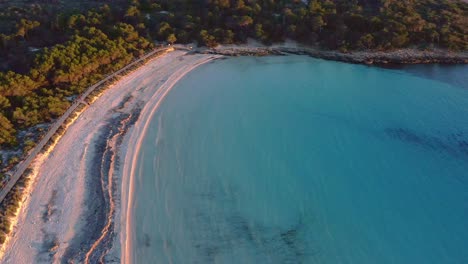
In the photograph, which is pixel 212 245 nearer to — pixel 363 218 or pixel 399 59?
pixel 363 218

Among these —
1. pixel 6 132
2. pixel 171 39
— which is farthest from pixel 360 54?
pixel 6 132

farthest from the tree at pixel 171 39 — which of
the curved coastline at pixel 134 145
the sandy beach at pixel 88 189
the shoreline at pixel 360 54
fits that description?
the sandy beach at pixel 88 189

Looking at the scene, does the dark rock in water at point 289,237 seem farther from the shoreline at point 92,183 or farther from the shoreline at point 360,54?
the shoreline at point 360,54

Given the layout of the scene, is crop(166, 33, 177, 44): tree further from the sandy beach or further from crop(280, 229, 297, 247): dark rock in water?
crop(280, 229, 297, 247): dark rock in water

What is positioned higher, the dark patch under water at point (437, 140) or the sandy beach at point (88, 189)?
the sandy beach at point (88, 189)

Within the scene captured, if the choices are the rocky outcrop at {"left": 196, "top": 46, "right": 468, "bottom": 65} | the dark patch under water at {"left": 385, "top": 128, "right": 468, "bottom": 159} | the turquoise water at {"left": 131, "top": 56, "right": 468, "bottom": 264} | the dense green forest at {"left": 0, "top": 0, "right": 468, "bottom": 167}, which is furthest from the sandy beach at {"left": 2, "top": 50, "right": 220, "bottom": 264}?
the dark patch under water at {"left": 385, "top": 128, "right": 468, "bottom": 159}
